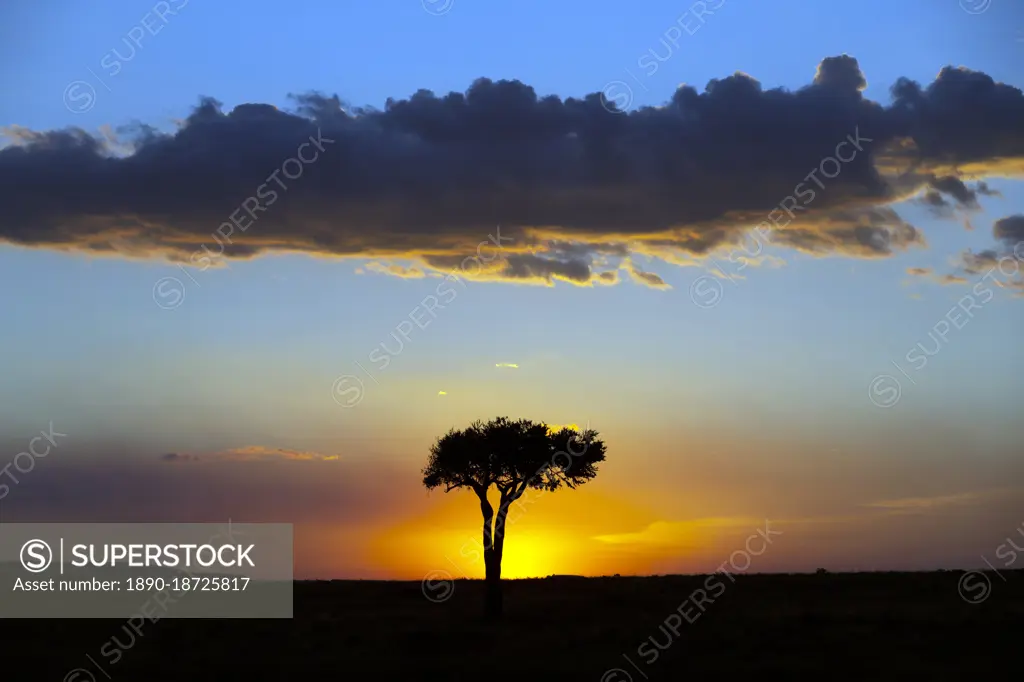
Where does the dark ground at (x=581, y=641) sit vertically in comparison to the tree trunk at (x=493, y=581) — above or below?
below

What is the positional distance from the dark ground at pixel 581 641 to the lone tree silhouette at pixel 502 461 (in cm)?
601

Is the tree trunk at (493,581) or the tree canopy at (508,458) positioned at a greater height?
the tree canopy at (508,458)

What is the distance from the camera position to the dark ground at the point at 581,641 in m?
34.9

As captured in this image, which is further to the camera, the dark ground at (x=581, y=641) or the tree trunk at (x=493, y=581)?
the tree trunk at (x=493, y=581)

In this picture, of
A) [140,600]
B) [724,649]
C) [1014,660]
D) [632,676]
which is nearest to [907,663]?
[1014,660]

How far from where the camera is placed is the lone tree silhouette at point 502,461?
1978 inches

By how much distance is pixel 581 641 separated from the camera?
4041 cm

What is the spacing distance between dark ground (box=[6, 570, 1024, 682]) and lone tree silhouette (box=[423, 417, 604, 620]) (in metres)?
6.01

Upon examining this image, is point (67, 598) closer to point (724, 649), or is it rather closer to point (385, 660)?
point (385, 660)

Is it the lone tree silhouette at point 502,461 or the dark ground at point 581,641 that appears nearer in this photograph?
the dark ground at point 581,641

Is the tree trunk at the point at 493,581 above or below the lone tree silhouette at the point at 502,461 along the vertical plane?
below

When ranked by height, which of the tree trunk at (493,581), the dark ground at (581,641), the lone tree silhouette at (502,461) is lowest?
the dark ground at (581,641)

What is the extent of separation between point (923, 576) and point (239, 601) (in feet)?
134

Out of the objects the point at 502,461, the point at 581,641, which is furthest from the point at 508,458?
the point at 581,641
